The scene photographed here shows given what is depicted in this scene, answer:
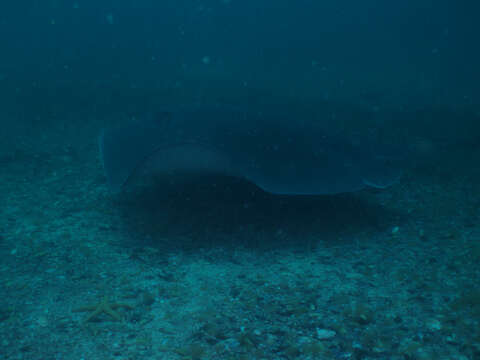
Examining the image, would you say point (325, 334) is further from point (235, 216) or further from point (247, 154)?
point (235, 216)

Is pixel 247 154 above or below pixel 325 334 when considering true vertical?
above

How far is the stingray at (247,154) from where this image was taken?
377cm

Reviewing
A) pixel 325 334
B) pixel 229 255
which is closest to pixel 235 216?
pixel 229 255

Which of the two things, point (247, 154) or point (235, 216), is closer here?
point (247, 154)

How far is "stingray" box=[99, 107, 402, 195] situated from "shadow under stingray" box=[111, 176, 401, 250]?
66 centimetres

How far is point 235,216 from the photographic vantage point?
461cm

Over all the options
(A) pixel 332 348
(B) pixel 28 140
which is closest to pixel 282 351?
(A) pixel 332 348

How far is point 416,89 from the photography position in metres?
15.2

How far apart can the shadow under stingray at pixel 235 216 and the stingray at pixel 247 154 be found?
658 mm

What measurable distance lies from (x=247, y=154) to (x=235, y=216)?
1010mm

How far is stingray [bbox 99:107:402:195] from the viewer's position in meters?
3.77

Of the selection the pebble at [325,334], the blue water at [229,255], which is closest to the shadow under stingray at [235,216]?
the blue water at [229,255]

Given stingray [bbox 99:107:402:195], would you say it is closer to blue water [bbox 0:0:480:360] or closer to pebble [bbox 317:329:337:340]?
blue water [bbox 0:0:480:360]

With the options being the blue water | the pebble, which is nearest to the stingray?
the blue water
